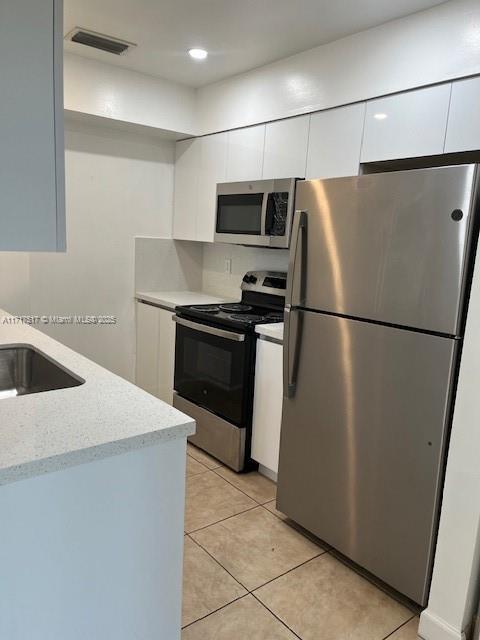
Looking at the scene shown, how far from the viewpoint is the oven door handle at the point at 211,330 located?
2721mm

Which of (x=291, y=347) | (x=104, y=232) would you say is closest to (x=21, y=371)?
(x=291, y=347)

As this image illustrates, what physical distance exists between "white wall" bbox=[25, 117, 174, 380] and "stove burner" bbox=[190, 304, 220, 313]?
2.80 ft

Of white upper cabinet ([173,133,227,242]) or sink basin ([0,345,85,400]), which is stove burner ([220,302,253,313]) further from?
sink basin ([0,345,85,400])

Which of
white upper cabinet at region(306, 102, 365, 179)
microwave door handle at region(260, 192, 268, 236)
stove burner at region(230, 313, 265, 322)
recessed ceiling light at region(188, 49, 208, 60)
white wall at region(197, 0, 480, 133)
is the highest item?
recessed ceiling light at region(188, 49, 208, 60)

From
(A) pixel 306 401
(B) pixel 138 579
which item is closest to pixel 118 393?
(B) pixel 138 579

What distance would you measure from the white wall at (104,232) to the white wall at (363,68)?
2.61 ft

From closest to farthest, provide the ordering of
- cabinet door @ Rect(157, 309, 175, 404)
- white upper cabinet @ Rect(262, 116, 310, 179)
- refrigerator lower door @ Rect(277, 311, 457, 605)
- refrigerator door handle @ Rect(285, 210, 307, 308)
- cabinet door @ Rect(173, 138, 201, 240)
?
refrigerator lower door @ Rect(277, 311, 457, 605) → refrigerator door handle @ Rect(285, 210, 307, 308) → white upper cabinet @ Rect(262, 116, 310, 179) → cabinet door @ Rect(157, 309, 175, 404) → cabinet door @ Rect(173, 138, 201, 240)

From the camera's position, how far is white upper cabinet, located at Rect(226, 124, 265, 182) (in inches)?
117

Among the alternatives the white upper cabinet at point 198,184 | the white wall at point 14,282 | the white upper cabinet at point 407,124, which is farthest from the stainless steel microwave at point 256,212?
the white wall at point 14,282

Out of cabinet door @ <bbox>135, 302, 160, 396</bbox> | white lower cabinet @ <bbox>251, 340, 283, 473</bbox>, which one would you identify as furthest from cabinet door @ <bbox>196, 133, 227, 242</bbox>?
white lower cabinet @ <bbox>251, 340, 283, 473</bbox>

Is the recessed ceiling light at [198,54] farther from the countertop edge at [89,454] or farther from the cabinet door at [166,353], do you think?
the countertop edge at [89,454]

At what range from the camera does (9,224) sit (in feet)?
3.33

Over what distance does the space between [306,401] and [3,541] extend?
1.41 m

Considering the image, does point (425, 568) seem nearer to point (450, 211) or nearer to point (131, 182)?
point (450, 211)
